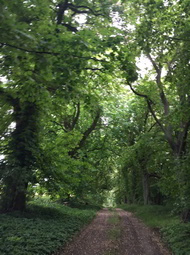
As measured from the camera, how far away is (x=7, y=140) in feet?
45.3

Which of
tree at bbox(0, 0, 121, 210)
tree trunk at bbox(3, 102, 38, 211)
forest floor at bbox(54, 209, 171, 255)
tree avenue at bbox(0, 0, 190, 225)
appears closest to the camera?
tree at bbox(0, 0, 121, 210)

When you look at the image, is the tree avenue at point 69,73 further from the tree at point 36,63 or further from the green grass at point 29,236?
the green grass at point 29,236

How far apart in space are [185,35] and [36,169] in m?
10.2

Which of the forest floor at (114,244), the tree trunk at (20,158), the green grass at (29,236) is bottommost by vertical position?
the forest floor at (114,244)

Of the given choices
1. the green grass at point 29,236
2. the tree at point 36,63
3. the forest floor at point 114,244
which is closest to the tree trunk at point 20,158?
the tree at point 36,63

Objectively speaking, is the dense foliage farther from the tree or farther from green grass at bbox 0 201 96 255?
green grass at bbox 0 201 96 255

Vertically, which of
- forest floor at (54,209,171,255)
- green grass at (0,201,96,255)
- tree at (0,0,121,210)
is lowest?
forest floor at (54,209,171,255)

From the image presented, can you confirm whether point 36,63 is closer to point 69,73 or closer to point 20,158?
point 69,73

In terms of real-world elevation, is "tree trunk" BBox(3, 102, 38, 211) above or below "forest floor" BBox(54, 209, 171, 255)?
above

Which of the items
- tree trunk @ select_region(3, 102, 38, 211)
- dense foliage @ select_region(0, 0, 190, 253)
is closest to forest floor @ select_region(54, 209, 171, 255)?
dense foliage @ select_region(0, 0, 190, 253)

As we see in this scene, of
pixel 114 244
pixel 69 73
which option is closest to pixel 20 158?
pixel 114 244

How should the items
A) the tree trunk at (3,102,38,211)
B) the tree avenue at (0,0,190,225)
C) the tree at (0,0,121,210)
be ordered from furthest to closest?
the tree trunk at (3,102,38,211)
the tree avenue at (0,0,190,225)
the tree at (0,0,121,210)

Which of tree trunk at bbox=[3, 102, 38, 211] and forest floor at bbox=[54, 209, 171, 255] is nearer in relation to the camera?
forest floor at bbox=[54, 209, 171, 255]

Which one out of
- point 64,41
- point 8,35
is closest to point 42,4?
point 64,41
